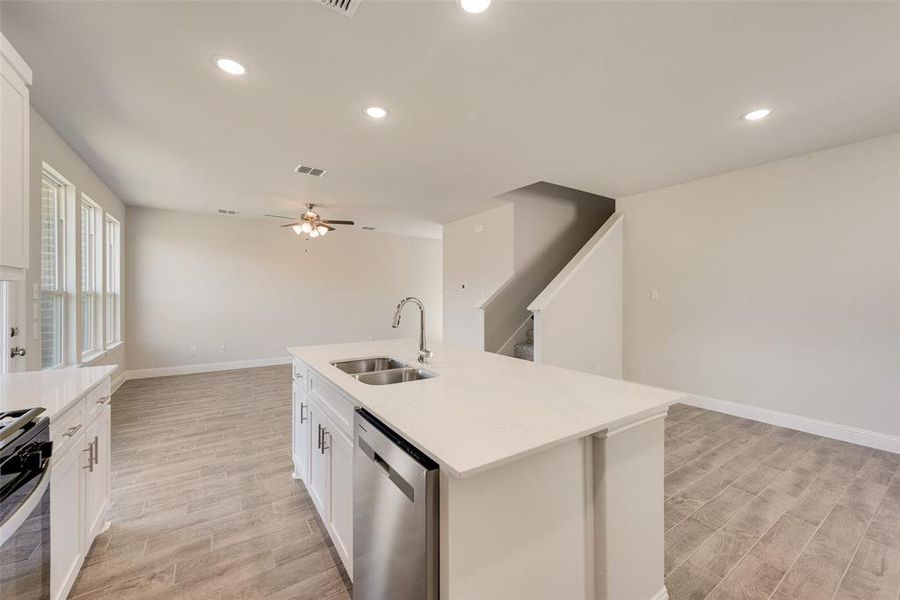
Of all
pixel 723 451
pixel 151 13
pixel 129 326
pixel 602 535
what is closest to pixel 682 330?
pixel 723 451

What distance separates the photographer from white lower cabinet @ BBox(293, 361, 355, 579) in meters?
1.55

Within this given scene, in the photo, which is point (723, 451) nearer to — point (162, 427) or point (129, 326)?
point (162, 427)

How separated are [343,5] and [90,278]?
178 inches

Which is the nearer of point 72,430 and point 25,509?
point 25,509

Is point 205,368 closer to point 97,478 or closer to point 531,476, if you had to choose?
point 97,478

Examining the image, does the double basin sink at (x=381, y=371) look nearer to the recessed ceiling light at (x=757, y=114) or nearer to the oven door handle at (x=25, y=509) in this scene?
the oven door handle at (x=25, y=509)

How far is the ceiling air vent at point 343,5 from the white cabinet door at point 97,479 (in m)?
2.31

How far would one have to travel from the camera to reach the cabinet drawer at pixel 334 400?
1524 millimetres

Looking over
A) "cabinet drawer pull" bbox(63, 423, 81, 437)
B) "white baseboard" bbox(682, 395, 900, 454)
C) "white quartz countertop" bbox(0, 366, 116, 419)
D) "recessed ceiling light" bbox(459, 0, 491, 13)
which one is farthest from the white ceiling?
"white baseboard" bbox(682, 395, 900, 454)

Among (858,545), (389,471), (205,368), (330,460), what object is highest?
(389,471)

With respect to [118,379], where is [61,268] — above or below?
above

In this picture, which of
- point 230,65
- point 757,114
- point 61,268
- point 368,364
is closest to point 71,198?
point 61,268

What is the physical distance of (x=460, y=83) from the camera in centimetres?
210

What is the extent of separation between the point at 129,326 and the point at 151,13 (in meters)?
5.21
